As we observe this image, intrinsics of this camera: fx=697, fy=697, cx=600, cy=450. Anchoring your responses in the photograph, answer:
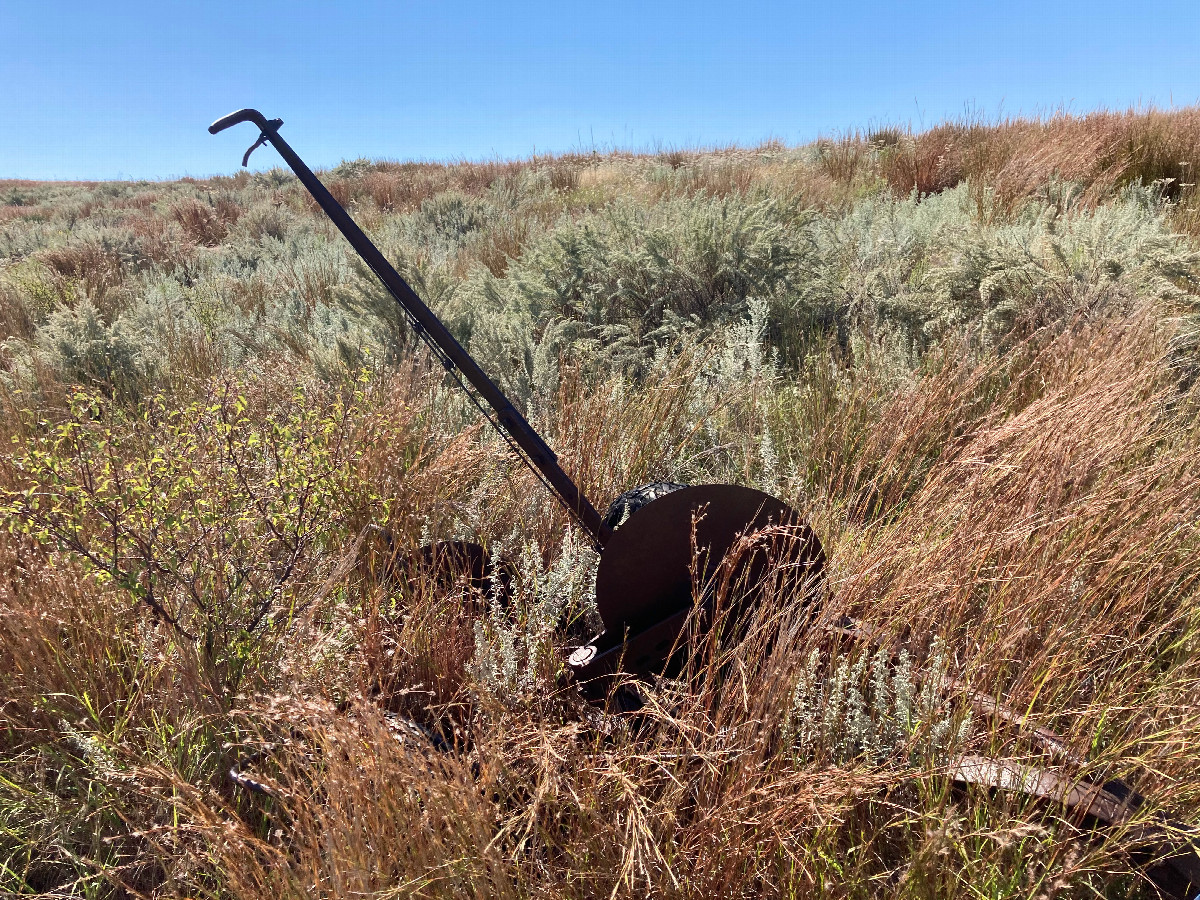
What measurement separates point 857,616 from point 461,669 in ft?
3.84

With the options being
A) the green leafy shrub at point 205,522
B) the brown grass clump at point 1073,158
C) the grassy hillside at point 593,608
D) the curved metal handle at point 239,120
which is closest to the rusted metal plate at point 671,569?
the grassy hillside at point 593,608

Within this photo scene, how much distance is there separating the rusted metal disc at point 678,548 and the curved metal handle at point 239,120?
5.10 feet

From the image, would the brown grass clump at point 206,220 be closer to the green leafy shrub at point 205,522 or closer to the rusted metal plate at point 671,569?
the green leafy shrub at point 205,522

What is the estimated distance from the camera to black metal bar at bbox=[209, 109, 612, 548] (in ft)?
6.21

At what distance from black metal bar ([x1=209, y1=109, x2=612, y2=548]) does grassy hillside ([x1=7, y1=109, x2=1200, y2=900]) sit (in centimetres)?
28

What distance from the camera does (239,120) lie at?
2.00 m

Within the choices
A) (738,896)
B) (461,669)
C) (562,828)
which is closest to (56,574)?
(461,669)

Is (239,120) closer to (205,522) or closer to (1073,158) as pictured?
(205,522)

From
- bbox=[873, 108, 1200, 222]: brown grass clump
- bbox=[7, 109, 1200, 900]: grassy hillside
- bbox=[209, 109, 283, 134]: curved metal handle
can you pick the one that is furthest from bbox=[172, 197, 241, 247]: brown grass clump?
bbox=[209, 109, 283, 134]: curved metal handle

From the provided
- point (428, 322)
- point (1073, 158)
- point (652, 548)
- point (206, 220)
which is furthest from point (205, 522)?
point (206, 220)

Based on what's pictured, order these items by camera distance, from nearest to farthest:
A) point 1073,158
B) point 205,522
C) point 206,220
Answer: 1. point 205,522
2. point 1073,158
3. point 206,220

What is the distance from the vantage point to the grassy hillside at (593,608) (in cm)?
139

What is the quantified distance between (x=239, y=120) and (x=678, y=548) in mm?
1754

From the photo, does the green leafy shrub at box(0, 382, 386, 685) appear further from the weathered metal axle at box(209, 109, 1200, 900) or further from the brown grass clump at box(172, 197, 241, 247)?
the brown grass clump at box(172, 197, 241, 247)
